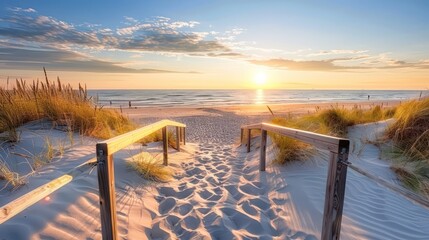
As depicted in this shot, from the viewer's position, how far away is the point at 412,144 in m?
5.50

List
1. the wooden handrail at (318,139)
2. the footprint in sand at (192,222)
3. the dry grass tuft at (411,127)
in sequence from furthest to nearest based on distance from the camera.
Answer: the dry grass tuft at (411,127) < the footprint in sand at (192,222) < the wooden handrail at (318,139)

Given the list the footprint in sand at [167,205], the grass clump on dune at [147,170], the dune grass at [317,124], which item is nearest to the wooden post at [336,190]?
the footprint in sand at [167,205]

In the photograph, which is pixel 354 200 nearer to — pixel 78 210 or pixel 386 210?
pixel 386 210

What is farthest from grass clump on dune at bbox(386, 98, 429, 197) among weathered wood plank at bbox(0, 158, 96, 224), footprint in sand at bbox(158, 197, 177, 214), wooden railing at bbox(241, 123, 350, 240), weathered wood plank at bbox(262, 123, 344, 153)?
weathered wood plank at bbox(0, 158, 96, 224)

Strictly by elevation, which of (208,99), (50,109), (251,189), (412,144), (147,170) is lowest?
(208,99)

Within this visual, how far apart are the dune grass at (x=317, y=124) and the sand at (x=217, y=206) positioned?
0.23 m

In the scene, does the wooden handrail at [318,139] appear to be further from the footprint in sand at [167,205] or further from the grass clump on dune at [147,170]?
the grass clump on dune at [147,170]

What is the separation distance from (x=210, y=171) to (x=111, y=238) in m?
3.08

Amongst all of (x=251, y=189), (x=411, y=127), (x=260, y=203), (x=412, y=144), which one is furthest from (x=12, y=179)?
(x=411, y=127)

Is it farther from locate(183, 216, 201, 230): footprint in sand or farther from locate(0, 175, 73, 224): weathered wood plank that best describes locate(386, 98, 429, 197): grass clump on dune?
locate(0, 175, 73, 224): weathered wood plank

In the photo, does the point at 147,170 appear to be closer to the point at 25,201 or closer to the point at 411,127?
the point at 25,201

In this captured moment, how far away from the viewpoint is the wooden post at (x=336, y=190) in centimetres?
220

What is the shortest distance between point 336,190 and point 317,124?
4878 mm

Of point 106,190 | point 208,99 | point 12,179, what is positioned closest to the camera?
point 106,190
